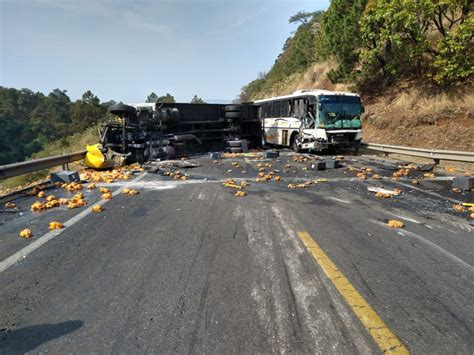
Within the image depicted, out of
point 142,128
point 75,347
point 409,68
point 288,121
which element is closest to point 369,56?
point 409,68

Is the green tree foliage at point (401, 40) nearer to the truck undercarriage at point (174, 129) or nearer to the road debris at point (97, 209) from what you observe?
the truck undercarriage at point (174, 129)

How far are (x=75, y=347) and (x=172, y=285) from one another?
118 cm

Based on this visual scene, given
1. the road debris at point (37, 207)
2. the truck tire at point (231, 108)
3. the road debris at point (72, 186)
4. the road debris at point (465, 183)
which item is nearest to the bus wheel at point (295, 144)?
the truck tire at point (231, 108)

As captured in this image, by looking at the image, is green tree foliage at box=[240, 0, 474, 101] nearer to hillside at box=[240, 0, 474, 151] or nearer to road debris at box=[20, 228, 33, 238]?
hillside at box=[240, 0, 474, 151]

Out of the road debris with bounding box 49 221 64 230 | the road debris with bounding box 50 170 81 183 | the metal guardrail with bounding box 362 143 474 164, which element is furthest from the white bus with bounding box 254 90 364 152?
the road debris with bounding box 49 221 64 230

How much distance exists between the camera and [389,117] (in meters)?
23.8

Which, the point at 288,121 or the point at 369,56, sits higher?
the point at 369,56

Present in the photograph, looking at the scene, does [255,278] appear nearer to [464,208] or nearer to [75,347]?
[75,347]

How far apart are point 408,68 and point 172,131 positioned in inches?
729

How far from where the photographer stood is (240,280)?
389cm

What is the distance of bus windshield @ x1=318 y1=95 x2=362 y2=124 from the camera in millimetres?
17641

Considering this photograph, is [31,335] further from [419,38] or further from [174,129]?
[419,38]

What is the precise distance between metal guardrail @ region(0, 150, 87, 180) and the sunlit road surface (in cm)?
241

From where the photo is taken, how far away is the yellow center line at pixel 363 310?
277cm
